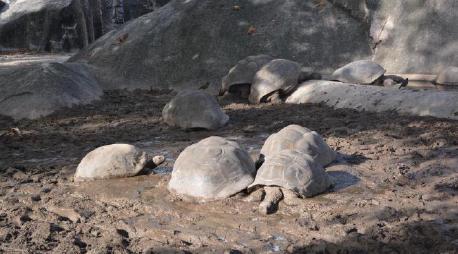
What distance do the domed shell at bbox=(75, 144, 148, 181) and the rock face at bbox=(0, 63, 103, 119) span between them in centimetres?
344

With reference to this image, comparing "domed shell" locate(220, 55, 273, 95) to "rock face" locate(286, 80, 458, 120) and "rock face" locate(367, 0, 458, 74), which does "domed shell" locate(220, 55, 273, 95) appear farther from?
"rock face" locate(367, 0, 458, 74)

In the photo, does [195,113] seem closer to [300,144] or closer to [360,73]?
[300,144]

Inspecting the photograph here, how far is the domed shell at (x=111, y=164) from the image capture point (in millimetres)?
5035

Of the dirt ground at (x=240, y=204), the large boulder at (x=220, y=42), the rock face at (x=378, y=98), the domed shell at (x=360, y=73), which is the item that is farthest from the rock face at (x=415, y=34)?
the dirt ground at (x=240, y=204)

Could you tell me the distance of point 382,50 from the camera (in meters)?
11.1

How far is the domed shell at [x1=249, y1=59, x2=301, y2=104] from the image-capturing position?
878 cm

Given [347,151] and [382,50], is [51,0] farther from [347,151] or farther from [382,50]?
[347,151]

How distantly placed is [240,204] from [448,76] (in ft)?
21.4

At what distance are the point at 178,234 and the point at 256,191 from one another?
2.69 feet

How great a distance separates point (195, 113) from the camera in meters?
7.00

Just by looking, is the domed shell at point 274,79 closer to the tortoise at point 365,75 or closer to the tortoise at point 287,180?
the tortoise at point 365,75

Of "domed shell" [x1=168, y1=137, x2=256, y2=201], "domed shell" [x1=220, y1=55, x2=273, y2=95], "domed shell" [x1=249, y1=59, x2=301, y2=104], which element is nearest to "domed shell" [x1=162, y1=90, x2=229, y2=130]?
"domed shell" [x1=249, y1=59, x2=301, y2=104]

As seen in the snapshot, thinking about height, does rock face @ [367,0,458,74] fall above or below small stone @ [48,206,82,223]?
below

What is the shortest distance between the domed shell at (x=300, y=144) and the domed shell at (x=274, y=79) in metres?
3.56
